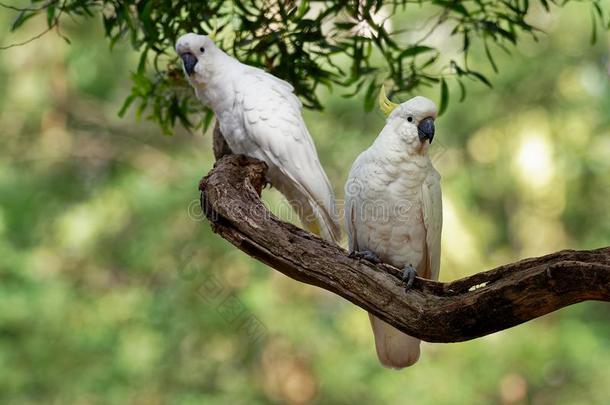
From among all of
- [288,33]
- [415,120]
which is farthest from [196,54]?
[415,120]

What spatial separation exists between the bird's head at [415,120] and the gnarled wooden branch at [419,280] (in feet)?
1.21

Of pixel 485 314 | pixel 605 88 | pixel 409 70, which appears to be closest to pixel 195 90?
pixel 409 70

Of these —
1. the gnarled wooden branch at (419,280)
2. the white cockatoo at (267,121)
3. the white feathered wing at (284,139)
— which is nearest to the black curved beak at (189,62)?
the white cockatoo at (267,121)

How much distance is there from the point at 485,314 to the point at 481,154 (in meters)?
3.97

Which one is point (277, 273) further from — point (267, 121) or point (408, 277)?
point (408, 277)

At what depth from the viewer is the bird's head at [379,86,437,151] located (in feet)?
6.08

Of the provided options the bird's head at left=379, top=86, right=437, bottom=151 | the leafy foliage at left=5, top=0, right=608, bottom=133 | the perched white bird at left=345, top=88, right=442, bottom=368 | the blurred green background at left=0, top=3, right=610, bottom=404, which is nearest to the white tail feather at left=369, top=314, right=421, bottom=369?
the perched white bird at left=345, top=88, right=442, bottom=368

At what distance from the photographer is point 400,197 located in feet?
6.52

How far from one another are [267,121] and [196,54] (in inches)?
10.5

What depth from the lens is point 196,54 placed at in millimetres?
2293

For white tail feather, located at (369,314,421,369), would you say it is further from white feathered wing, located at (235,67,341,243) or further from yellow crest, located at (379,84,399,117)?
yellow crest, located at (379,84,399,117)

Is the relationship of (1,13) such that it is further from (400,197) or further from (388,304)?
(388,304)

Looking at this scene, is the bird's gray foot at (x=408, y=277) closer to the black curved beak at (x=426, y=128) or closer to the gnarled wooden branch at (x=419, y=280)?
the gnarled wooden branch at (x=419, y=280)

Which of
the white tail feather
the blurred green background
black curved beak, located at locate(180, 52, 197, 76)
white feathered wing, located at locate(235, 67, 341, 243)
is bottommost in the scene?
the blurred green background
